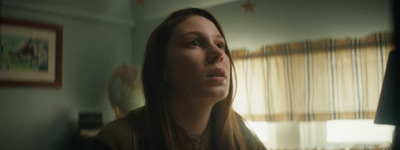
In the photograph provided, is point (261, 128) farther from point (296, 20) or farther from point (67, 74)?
point (67, 74)

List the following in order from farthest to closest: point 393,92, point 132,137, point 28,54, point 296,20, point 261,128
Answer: point 261,128 < point 296,20 < point 28,54 < point 132,137 < point 393,92

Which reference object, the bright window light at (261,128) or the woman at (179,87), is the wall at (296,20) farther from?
the woman at (179,87)

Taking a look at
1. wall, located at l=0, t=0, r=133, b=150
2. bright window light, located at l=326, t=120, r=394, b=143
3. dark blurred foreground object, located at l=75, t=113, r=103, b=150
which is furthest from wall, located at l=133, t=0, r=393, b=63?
dark blurred foreground object, located at l=75, t=113, r=103, b=150

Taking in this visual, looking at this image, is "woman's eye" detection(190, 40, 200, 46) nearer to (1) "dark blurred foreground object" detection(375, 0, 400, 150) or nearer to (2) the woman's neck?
(2) the woman's neck

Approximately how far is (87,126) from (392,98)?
1.15 m

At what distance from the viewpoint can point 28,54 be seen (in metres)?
0.63

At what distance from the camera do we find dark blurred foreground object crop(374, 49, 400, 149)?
0.69ft

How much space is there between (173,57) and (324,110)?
2.83 feet

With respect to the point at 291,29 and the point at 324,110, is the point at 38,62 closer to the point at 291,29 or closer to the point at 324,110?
the point at 291,29

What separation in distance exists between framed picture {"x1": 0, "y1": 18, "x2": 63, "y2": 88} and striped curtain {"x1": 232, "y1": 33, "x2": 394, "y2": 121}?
1.66 ft

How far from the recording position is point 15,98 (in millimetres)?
707

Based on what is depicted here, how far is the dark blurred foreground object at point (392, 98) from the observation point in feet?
0.69

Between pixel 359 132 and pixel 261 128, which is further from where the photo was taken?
pixel 261 128

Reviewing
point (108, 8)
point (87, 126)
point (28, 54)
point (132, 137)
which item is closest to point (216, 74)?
point (132, 137)
